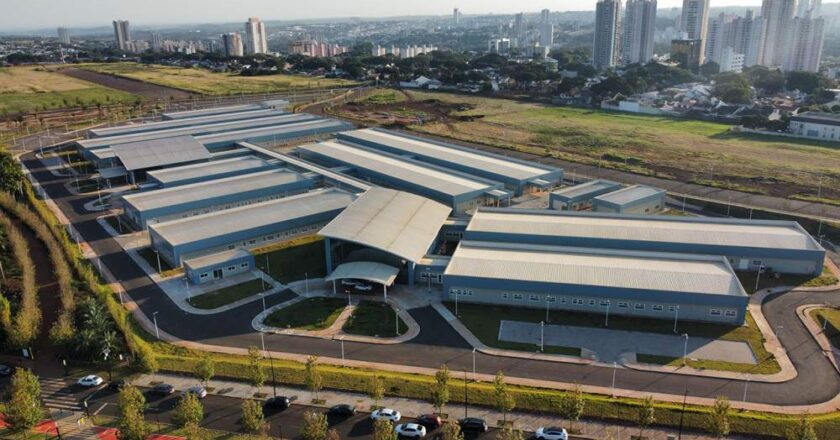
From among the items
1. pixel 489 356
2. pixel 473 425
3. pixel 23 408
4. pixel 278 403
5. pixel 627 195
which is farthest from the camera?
pixel 627 195

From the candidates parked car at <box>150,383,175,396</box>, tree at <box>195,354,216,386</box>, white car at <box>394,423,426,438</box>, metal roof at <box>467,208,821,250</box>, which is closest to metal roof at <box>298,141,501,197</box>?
metal roof at <box>467,208,821,250</box>

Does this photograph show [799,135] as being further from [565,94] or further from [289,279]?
[289,279]

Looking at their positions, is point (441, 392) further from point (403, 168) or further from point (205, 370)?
point (403, 168)

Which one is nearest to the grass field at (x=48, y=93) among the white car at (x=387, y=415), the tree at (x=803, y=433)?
the white car at (x=387, y=415)

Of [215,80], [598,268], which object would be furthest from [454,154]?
[215,80]

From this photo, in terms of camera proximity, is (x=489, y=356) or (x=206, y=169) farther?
(x=206, y=169)
